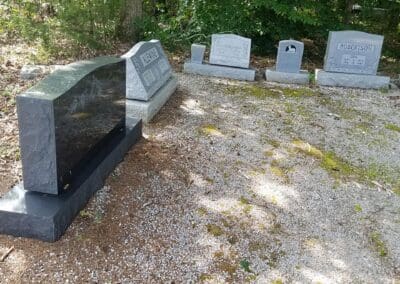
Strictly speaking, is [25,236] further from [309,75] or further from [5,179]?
[309,75]

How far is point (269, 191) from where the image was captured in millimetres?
4160

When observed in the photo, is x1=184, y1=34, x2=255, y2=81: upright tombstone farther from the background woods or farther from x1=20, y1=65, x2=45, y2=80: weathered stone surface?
x1=20, y1=65, x2=45, y2=80: weathered stone surface

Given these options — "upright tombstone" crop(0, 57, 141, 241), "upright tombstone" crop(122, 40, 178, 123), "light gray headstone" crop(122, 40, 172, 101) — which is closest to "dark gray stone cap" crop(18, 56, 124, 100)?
"upright tombstone" crop(0, 57, 141, 241)

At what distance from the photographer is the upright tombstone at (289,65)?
24.5 feet

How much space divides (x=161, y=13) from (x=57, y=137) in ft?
25.9

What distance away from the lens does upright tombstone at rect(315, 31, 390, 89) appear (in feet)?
24.5

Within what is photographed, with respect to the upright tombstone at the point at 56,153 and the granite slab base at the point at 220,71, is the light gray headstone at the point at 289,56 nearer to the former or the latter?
the granite slab base at the point at 220,71

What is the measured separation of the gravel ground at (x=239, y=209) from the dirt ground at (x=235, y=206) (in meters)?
0.01

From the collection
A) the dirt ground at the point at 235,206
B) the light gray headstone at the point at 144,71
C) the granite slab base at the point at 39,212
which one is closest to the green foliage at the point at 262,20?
the light gray headstone at the point at 144,71

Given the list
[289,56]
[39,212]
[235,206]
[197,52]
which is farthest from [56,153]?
[289,56]

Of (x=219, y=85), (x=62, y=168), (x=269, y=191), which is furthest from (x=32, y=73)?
(x=269, y=191)

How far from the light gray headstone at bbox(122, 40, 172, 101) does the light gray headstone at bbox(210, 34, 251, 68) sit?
1.59 m

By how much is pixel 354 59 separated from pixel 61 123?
19.1ft

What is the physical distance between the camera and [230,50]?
754cm
